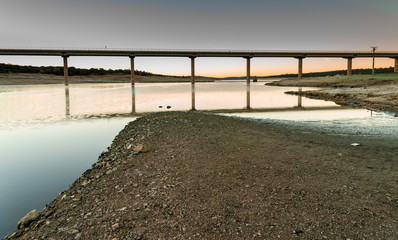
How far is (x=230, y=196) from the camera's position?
589 cm

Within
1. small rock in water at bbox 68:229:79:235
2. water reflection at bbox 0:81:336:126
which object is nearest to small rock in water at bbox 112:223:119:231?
small rock in water at bbox 68:229:79:235

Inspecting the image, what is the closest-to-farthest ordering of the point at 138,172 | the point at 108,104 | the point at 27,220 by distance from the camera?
1. the point at 27,220
2. the point at 138,172
3. the point at 108,104

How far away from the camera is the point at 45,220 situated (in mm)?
5461

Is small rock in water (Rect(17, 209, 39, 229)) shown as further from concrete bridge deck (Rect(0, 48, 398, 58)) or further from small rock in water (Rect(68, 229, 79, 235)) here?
concrete bridge deck (Rect(0, 48, 398, 58))

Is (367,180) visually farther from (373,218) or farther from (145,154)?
(145,154)

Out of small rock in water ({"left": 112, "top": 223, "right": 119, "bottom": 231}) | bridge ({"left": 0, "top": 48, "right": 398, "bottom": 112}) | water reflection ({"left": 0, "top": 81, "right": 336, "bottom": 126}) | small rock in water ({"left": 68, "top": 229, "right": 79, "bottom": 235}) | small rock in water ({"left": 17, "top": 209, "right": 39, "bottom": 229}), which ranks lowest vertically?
small rock in water ({"left": 17, "top": 209, "right": 39, "bottom": 229})

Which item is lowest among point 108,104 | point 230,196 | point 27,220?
point 27,220

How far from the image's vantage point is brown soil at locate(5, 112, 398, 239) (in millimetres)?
4750

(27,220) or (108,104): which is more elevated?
(108,104)

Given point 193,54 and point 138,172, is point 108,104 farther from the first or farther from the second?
point 193,54

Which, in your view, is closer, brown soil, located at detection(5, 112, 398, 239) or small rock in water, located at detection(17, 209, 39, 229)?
brown soil, located at detection(5, 112, 398, 239)

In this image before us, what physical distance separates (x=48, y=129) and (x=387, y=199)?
63.1ft

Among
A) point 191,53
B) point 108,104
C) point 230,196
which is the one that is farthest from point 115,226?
point 191,53

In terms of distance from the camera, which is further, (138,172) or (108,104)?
(108,104)
